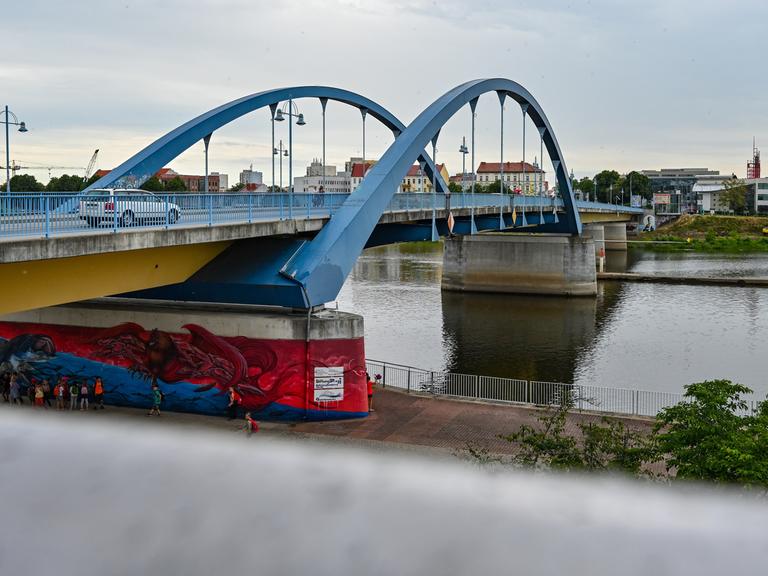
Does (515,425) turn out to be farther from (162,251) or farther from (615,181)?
(615,181)

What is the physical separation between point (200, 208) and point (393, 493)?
20616 millimetres

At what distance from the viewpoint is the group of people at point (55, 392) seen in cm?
→ 2253

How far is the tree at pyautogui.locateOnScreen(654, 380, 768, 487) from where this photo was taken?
494 inches

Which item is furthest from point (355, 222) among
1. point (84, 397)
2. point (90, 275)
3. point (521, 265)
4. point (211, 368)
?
point (521, 265)

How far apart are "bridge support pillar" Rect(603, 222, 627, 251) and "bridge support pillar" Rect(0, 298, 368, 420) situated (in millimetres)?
96444

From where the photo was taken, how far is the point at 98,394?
22.6 m

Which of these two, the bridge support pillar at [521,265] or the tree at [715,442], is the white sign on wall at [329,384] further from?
the bridge support pillar at [521,265]

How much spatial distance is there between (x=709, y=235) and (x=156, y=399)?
11394 centimetres

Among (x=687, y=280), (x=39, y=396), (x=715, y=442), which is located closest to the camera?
(x=715, y=442)

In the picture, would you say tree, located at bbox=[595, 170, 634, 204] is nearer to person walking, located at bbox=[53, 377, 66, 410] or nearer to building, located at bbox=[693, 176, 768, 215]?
building, located at bbox=[693, 176, 768, 215]

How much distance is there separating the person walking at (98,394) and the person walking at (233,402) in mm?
3691

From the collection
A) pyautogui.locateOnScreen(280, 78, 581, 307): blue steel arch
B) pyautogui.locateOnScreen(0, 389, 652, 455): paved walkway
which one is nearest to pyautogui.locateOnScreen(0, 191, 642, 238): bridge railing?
pyautogui.locateOnScreen(280, 78, 581, 307): blue steel arch

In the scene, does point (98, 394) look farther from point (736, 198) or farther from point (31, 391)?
point (736, 198)

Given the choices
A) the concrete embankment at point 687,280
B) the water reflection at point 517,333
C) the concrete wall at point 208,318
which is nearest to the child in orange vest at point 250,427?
the concrete wall at point 208,318
